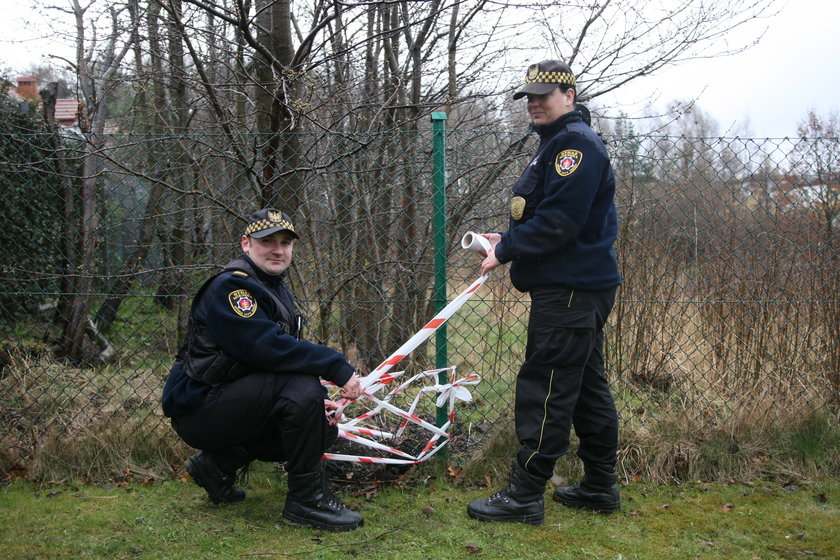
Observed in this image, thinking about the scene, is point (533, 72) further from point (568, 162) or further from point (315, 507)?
Answer: point (315, 507)

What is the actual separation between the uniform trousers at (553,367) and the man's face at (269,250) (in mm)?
1098

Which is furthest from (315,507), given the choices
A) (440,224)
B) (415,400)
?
(440,224)

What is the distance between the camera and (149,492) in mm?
3268

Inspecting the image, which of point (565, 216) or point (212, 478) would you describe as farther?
point (212, 478)

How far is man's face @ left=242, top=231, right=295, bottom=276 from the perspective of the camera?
9.36 ft

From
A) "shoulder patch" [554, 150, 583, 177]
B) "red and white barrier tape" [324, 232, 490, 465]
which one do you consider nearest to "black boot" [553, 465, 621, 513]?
"red and white barrier tape" [324, 232, 490, 465]

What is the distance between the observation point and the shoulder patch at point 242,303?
268 cm

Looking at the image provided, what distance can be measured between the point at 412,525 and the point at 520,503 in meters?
0.48

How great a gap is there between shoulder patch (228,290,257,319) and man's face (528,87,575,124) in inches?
55.5

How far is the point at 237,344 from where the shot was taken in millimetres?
2689

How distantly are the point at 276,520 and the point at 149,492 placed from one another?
29.4 inches

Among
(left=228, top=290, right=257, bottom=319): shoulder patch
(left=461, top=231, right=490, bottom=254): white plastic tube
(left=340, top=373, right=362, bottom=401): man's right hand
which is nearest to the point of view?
(left=228, top=290, right=257, bottom=319): shoulder patch

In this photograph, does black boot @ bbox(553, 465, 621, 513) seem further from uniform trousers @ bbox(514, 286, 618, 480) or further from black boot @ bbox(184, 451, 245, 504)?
black boot @ bbox(184, 451, 245, 504)

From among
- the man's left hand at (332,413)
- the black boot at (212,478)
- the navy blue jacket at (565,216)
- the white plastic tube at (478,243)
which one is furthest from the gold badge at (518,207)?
the black boot at (212,478)
